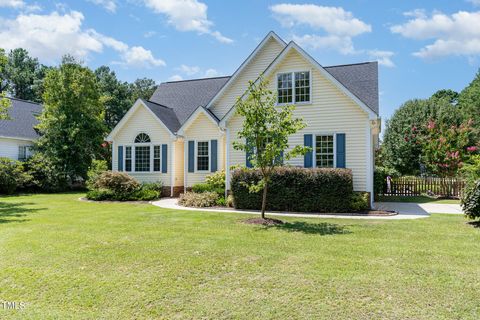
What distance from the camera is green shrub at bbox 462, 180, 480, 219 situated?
10.1 meters

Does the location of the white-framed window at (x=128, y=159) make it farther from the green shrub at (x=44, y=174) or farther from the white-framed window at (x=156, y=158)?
the green shrub at (x=44, y=174)

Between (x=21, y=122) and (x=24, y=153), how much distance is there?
9.84ft

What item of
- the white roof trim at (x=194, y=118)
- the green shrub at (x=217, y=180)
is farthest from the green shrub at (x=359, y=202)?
the white roof trim at (x=194, y=118)

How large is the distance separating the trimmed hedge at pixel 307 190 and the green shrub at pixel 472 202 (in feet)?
13.0

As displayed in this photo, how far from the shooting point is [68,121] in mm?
24906

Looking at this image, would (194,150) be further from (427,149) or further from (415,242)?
(427,149)

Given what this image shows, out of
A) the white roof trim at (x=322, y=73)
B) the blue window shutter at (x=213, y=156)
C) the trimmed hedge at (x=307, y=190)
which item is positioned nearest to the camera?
the trimmed hedge at (x=307, y=190)

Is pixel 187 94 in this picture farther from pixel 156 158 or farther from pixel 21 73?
pixel 21 73

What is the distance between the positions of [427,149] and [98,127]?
25.2 metres

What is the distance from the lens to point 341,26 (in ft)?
49.2

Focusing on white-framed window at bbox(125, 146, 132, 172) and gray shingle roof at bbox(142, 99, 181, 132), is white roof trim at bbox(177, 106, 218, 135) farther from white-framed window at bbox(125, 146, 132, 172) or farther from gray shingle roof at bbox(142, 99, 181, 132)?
white-framed window at bbox(125, 146, 132, 172)

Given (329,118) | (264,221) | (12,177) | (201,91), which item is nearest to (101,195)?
(12,177)

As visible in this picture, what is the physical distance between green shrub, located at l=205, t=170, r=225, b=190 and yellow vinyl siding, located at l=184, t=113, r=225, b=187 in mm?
1180

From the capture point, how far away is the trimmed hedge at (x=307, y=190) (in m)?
13.3
